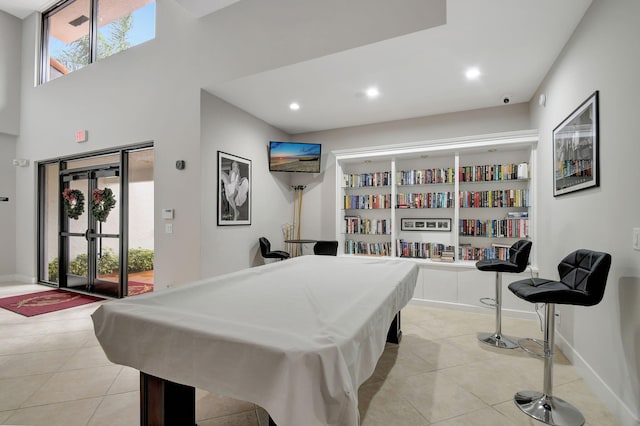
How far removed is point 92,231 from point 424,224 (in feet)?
17.3

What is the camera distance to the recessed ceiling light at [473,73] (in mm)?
3195

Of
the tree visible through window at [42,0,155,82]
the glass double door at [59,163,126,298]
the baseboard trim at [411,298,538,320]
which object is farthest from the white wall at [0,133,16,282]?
the baseboard trim at [411,298,538,320]

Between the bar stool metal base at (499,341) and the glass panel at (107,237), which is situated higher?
the glass panel at (107,237)

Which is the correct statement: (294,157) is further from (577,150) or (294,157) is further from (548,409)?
(548,409)

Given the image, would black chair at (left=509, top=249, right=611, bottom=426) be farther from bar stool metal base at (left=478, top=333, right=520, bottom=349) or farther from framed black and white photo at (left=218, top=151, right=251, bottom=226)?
framed black and white photo at (left=218, top=151, right=251, bottom=226)

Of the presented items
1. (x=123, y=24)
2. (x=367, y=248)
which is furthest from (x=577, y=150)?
(x=123, y=24)

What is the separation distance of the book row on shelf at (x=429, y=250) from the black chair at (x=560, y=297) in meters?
1.85

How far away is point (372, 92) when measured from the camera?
12.4 feet

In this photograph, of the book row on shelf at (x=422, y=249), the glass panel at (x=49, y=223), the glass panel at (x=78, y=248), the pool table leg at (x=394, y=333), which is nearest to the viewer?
the pool table leg at (x=394, y=333)

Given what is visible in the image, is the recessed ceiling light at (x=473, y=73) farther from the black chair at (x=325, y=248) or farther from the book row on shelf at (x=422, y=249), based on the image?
the black chair at (x=325, y=248)

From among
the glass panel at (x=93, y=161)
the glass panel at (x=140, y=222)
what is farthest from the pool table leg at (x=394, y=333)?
the glass panel at (x=93, y=161)

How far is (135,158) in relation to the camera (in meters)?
4.92

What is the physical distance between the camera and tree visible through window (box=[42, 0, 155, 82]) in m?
4.51

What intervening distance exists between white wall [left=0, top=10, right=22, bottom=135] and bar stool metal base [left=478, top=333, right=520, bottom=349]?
847 centimetres
